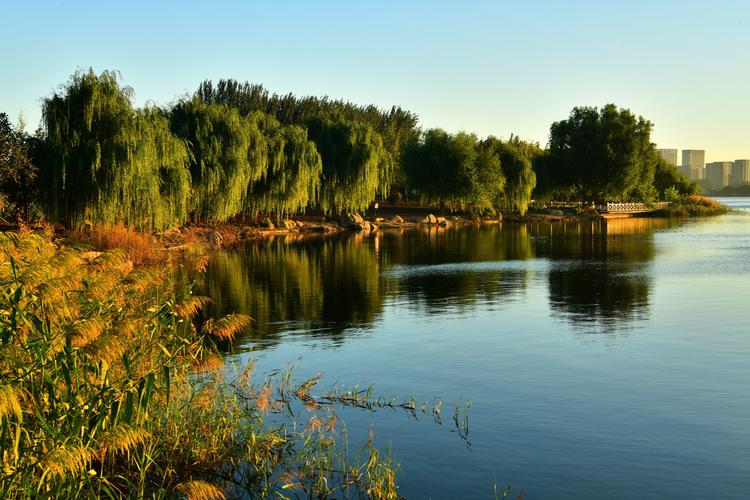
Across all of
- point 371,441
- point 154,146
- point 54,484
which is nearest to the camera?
point 54,484

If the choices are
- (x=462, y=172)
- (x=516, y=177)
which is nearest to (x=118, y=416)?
(x=462, y=172)

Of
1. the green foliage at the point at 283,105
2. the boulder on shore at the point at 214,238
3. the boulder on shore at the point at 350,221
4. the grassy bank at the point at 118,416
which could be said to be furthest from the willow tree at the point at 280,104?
the grassy bank at the point at 118,416

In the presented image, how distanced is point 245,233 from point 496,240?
63.2 feet

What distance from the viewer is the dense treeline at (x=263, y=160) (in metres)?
39.2

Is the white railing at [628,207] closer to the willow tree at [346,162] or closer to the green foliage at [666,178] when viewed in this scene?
the green foliage at [666,178]

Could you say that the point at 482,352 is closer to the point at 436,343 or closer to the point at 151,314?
the point at 436,343

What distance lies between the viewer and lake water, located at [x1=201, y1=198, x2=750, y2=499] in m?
11.8

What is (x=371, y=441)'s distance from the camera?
1268cm

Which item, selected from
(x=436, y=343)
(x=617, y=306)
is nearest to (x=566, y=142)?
(x=617, y=306)

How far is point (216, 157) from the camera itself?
176 ft

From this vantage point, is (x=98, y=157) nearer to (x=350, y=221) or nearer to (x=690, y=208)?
(x=350, y=221)

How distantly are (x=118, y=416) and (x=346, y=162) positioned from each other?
6418 cm

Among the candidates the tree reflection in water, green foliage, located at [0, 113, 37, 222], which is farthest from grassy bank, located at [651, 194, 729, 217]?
green foliage, located at [0, 113, 37, 222]

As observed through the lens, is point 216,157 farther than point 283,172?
No
